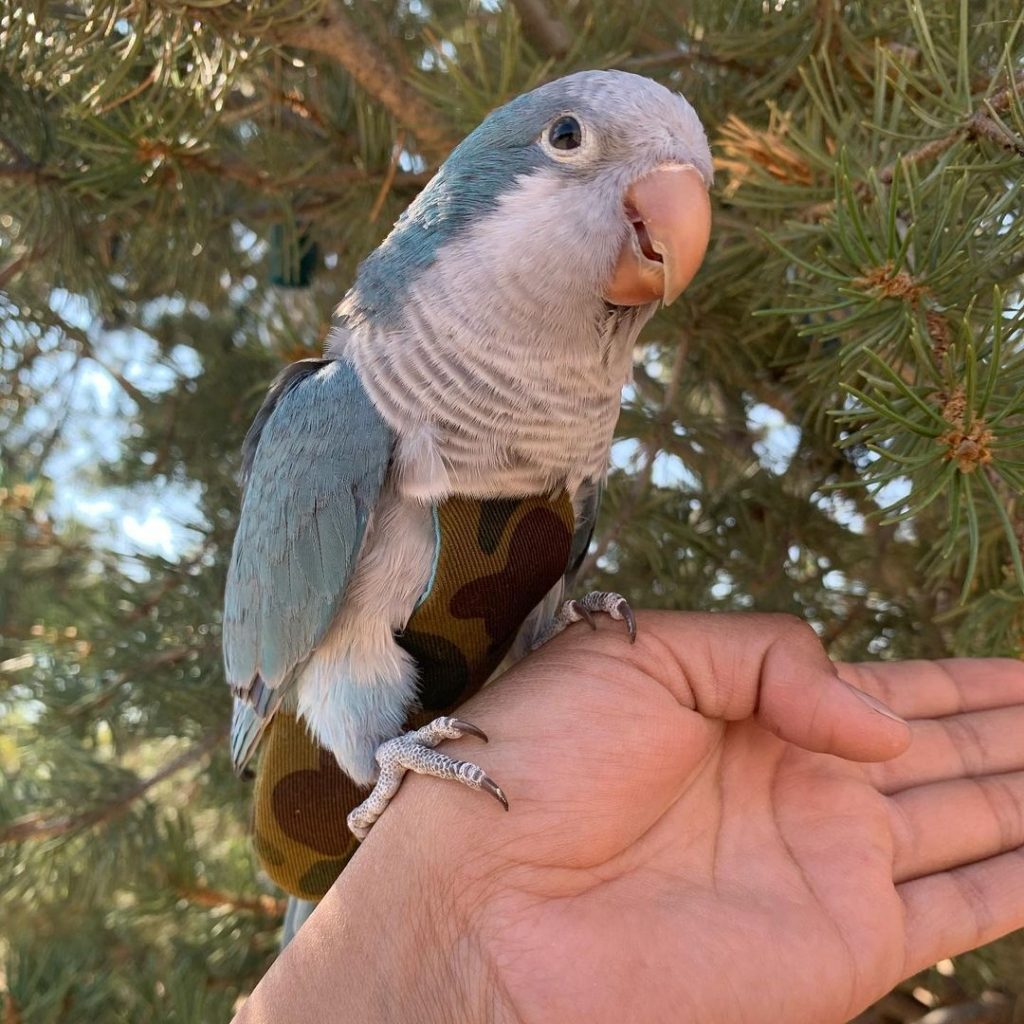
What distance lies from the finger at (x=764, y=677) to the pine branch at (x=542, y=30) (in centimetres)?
95

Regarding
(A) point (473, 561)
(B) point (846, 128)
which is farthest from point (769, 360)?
(A) point (473, 561)

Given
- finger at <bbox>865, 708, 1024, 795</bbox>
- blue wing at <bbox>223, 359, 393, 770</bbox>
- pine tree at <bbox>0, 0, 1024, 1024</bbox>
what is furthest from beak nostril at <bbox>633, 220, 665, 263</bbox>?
finger at <bbox>865, 708, 1024, 795</bbox>

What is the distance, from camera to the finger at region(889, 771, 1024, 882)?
1219 millimetres

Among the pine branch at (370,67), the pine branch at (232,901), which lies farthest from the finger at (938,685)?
the pine branch at (232,901)

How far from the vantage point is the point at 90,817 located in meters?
1.64

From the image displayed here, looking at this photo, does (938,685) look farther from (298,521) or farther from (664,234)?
(298,521)

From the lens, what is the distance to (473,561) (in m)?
1.05

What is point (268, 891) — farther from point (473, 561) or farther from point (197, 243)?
point (197, 243)

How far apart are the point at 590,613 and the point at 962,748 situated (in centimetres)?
60

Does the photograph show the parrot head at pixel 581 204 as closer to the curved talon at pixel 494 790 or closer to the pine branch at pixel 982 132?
the pine branch at pixel 982 132

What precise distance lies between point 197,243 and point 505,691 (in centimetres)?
94

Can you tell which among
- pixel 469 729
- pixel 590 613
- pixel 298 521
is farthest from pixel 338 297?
pixel 469 729

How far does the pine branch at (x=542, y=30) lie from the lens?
4.70 feet

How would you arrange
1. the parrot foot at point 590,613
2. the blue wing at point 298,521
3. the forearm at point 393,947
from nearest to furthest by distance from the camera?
the forearm at point 393,947, the blue wing at point 298,521, the parrot foot at point 590,613
